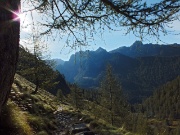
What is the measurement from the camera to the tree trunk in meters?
Result: 3.10

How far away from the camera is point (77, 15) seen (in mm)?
4977

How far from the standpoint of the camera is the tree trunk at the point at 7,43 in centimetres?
310

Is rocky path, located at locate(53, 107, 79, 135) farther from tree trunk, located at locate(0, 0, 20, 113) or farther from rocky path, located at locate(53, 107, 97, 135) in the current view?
tree trunk, located at locate(0, 0, 20, 113)

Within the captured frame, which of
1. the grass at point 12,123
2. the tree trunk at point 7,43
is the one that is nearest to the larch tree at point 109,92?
the grass at point 12,123

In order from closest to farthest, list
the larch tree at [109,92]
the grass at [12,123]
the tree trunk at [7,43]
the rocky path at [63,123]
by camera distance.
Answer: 1. the tree trunk at [7,43]
2. the grass at [12,123]
3. the rocky path at [63,123]
4. the larch tree at [109,92]

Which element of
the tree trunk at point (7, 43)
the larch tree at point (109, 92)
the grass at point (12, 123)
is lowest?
the larch tree at point (109, 92)

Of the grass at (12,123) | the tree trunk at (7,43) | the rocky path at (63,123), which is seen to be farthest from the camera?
the rocky path at (63,123)

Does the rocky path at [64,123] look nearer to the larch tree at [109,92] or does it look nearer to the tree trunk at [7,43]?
the tree trunk at [7,43]

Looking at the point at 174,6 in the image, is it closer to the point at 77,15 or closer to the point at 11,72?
the point at 77,15

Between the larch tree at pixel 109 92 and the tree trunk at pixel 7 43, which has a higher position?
the tree trunk at pixel 7 43

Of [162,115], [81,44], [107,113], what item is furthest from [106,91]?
[162,115]

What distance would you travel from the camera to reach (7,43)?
10.4 feet

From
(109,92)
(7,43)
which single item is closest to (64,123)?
(7,43)

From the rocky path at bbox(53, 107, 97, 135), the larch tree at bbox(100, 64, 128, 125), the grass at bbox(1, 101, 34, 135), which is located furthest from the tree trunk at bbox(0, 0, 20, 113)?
the larch tree at bbox(100, 64, 128, 125)
